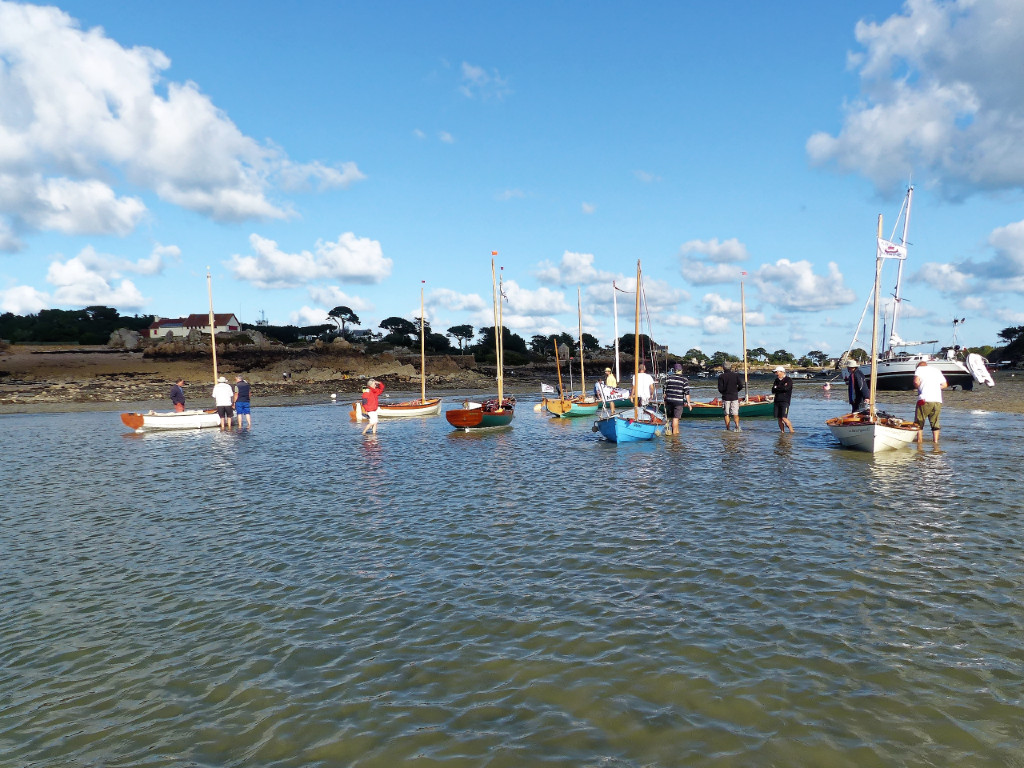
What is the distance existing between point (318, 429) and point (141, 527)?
23.0 meters

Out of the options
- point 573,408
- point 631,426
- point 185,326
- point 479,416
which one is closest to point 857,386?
point 631,426

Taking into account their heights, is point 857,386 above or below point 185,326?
below

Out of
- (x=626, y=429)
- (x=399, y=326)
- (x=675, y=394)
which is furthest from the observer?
(x=399, y=326)

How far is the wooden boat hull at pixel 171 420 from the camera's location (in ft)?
108

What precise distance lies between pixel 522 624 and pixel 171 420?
32.6 meters

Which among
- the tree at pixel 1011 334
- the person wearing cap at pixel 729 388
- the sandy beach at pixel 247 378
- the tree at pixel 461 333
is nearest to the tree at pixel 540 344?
the tree at pixel 461 333

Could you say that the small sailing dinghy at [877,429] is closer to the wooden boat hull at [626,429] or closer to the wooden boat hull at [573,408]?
the wooden boat hull at [626,429]

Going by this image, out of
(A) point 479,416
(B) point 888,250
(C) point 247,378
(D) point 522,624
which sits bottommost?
(D) point 522,624

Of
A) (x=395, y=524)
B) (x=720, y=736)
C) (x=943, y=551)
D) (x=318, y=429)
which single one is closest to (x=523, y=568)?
(x=395, y=524)

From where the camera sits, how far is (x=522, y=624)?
7.72 m

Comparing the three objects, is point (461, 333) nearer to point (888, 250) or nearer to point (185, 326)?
point (185, 326)

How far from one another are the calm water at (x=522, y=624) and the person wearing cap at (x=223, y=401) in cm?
1954

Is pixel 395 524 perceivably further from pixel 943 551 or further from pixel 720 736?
pixel 943 551

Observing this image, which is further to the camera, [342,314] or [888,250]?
[342,314]
